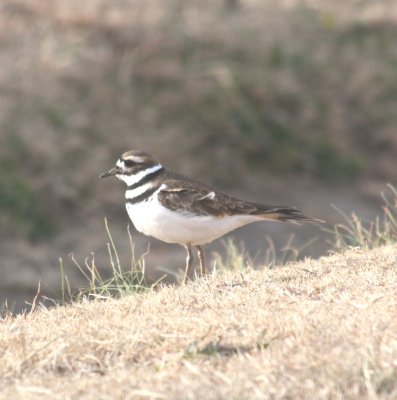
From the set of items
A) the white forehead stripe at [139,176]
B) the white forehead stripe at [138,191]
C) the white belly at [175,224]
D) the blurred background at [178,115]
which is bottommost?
the blurred background at [178,115]

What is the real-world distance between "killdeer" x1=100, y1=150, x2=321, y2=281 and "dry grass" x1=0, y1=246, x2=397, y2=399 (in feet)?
3.46

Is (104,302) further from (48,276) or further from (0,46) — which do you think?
(0,46)

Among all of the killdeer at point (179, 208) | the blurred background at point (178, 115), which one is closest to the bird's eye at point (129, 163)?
the killdeer at point (179, 208)

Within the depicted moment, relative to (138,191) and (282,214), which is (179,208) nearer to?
(138,191)

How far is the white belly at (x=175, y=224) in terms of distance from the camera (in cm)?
715

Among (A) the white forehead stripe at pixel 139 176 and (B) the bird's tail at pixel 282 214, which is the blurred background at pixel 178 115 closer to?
(A) the white forehead stripe at pixel 139 176

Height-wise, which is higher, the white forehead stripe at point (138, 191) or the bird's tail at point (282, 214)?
Result: the white forehead stripe at point (138, 191)

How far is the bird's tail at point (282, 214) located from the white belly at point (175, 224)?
239 millimetres

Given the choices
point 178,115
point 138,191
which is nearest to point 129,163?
point 138,191

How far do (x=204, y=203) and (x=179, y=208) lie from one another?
23cm

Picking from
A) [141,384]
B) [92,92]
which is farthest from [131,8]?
[141,384]

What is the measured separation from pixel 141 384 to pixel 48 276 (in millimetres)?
7261

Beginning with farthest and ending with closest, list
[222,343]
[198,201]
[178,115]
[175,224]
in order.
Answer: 1. [178,115]
2. [198,201]
3. [175,224]
4. [222,343]

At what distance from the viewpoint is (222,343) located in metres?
4.90
